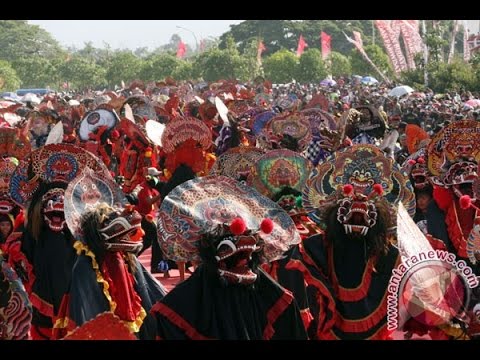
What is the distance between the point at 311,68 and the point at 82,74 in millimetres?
16360

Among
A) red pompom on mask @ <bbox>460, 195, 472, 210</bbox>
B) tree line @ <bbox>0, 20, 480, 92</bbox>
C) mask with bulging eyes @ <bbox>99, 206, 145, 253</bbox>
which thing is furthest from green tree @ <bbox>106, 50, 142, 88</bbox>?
mask with bulging eyes @ <bbox>99, 206, 145, 253</bbox>

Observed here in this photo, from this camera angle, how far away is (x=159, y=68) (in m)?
61.9

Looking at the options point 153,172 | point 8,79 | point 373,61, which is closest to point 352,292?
point 153,172

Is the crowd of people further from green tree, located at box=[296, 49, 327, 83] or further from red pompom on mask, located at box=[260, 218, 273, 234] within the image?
green tree, located at box=[296, 49, 327, 83]

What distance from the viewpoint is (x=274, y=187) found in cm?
915

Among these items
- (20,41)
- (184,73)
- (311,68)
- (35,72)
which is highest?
(311,68)

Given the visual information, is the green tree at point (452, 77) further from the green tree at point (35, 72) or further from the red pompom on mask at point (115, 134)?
the green tree at point (35, 72)

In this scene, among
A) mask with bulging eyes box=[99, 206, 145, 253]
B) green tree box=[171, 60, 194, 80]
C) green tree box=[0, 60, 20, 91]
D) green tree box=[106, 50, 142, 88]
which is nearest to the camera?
mask with bulging eyes box=[99, 206, 145, 253]

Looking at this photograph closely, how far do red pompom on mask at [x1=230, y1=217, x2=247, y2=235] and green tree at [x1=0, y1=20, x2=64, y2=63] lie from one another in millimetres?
87152

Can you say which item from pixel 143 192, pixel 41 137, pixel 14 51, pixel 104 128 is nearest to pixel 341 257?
pixel 143 192

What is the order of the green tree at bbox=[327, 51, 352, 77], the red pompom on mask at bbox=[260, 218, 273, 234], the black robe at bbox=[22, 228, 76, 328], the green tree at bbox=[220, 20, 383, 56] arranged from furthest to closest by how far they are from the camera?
the green tree at bbox=[220, 20, 383, 56]
the green tree at bbox=[327, 51, 352, 77]
the black robe at bbox=[22, 228, 76, 328]
the red pompom on mask at bbox=[260, 218, 273, 234]

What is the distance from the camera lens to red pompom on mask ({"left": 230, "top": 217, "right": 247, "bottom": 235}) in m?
5.91

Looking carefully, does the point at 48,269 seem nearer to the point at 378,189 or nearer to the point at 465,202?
the point at 378,189

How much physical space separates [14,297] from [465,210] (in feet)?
15.5
